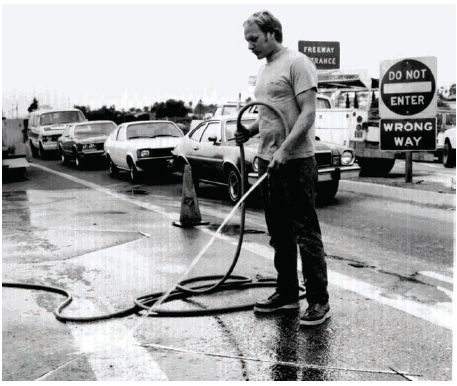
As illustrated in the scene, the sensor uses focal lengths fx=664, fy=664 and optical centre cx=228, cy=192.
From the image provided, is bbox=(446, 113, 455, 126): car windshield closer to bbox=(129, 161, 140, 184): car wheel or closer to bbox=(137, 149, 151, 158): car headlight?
bbox=(137, 149, 151, 158): car headlight

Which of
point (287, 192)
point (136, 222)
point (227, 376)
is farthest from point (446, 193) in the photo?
point (227, 376)

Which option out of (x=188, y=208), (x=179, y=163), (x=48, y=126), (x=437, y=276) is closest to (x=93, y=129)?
(x=48, y=126)

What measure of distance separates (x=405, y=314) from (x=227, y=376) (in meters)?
1.72

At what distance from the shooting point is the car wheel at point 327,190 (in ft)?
39.1

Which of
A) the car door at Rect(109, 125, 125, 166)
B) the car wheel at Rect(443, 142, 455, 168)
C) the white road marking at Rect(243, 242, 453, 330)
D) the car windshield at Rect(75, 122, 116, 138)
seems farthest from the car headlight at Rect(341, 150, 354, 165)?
the car windshield at Rect(75, 122, 116, 138)

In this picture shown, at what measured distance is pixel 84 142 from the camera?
20.8 metres

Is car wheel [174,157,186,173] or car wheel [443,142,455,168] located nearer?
car wheel [174,157,186,173]

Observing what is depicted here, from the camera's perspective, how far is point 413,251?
24.0 feet

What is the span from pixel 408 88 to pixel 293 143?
9.74m

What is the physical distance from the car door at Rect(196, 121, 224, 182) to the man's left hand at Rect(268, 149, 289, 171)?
775 centimetres

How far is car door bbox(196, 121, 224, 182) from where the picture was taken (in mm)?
12383

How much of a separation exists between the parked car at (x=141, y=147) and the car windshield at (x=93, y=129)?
3540mm

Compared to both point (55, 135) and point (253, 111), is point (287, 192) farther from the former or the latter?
point (55, 135)

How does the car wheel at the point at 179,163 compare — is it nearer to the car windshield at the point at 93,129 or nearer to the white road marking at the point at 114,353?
the car windshield at the point at 93,129
